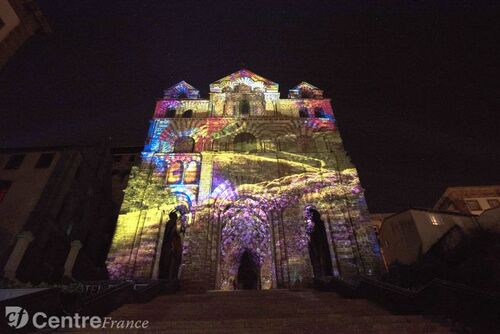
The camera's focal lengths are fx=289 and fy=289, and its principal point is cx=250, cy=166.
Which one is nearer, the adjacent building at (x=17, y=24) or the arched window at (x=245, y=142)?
the adjacent building at (x=17, y=24)

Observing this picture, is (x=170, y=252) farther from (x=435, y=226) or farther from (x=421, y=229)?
(x=435, y=226)

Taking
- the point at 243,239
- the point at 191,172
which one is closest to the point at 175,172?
the point at 191,172

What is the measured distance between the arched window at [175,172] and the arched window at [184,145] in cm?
126

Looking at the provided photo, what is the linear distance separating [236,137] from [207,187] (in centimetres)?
494

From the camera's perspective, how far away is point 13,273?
13.0 m

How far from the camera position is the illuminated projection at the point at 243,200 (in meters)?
15.5

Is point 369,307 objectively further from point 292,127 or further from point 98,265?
point 98,265

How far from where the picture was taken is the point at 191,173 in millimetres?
18766

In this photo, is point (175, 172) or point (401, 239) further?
point (401, 239)

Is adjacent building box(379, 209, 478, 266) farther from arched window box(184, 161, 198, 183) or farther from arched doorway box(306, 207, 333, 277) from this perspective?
arched window box(184, 161, 198, 183)

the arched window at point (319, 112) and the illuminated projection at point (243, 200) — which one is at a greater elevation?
the arched window at point (319, 112)

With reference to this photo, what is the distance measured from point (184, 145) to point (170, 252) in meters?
7.42

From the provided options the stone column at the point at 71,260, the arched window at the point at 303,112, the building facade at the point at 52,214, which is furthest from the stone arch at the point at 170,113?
the stone column at the point at 71,260

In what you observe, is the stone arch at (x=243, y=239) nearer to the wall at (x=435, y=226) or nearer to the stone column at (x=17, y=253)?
the stone column at (x=17, y=253)
